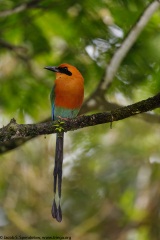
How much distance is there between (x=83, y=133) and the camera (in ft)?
16.8

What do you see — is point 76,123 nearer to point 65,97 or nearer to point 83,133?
point 65,97

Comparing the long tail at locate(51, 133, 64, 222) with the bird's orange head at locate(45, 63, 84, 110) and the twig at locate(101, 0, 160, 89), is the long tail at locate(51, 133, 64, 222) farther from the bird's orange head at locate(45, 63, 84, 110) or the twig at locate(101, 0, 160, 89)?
the twig at locate(101, 0, 160, 89)

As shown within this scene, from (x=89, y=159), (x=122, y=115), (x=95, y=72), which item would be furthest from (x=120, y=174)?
(x=122, y=115)

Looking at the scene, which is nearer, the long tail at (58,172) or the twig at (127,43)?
the long tail at (58,172)

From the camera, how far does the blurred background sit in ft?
15.4

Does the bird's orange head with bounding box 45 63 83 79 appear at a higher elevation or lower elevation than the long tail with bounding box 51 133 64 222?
higher

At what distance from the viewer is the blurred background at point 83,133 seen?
185 inches

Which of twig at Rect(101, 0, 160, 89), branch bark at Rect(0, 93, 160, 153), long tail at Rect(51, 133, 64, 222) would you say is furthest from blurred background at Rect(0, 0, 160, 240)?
branch bark at Rect(0, 93, 160, 153)

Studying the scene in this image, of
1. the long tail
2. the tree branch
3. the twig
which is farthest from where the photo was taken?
the twig

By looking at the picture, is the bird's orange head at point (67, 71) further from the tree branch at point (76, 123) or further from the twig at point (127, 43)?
the tree branch at point (76, 123)

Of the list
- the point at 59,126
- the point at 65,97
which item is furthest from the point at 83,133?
the point at 59,126

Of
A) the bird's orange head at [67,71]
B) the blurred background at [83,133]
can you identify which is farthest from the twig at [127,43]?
the bird's orange head at [67,71]

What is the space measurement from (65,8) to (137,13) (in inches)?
28.8

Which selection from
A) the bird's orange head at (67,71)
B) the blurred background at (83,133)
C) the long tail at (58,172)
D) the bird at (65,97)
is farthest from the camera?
the blurred background at (83,133)
